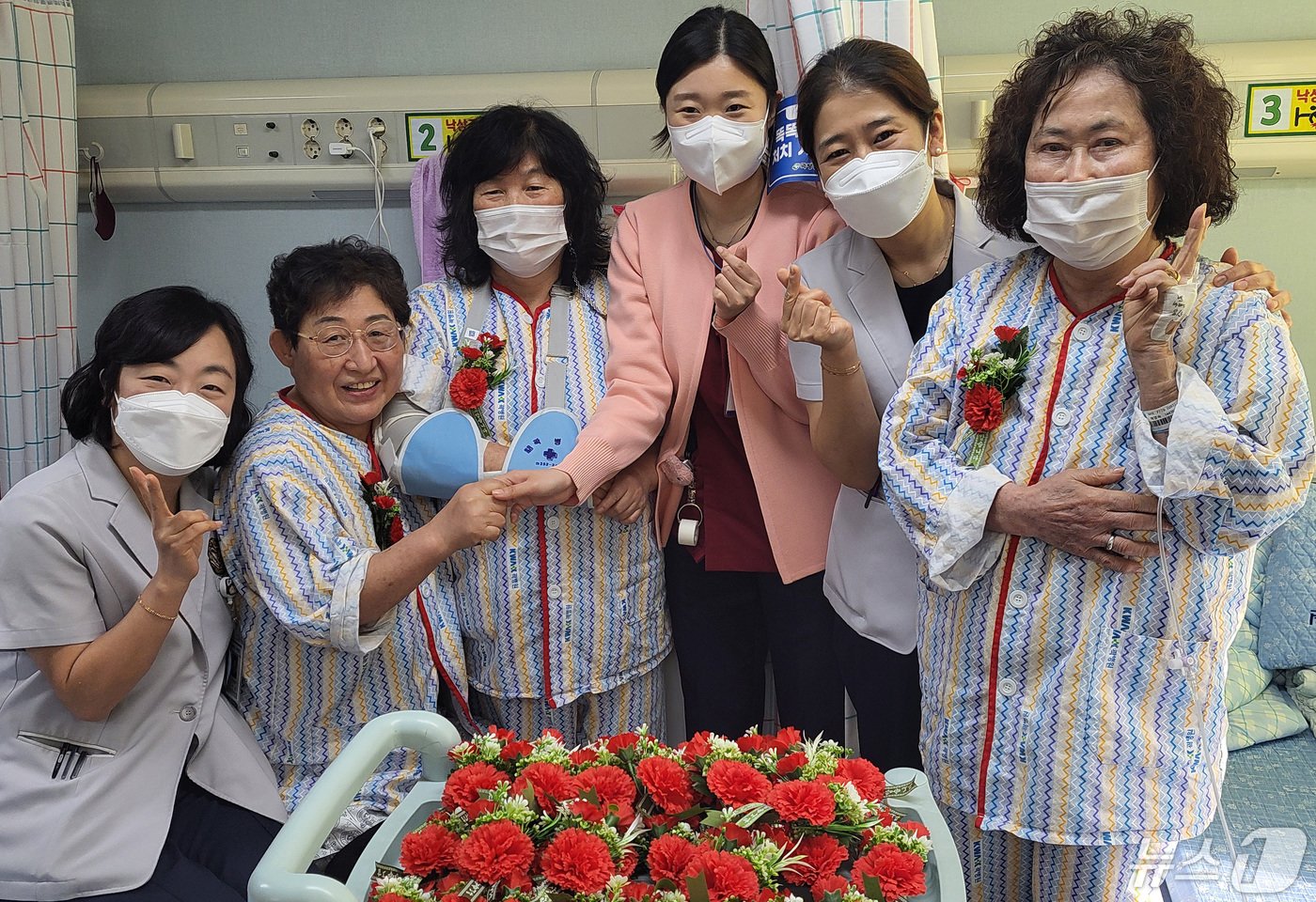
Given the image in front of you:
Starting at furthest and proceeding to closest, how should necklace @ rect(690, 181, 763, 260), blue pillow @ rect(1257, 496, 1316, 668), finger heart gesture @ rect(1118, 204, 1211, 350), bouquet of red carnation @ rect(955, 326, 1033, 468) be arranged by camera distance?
blue pillow @ rect(1257, 496, 1316, 668) → necklace @ rect(690, 181, 763, 260) → bouquet of red carnation @ rect(955, 326, 1033, 468) → finger heart gesture @ rect(1118, 204, 1211, 350)

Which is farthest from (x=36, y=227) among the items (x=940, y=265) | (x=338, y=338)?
(x=940, y=265)

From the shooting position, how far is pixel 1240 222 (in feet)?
9.16

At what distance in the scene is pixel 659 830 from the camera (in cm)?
134

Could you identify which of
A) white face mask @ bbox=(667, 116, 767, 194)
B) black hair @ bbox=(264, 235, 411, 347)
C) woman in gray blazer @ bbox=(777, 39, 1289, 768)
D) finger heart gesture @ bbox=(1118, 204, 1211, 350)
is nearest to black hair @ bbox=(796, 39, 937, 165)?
woman in gray blazer @ bbox=(777, 39, 1289, 768)

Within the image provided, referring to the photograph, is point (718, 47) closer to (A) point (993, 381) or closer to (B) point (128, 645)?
(A) point (993, 381)

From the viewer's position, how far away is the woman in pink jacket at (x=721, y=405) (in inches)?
85.7

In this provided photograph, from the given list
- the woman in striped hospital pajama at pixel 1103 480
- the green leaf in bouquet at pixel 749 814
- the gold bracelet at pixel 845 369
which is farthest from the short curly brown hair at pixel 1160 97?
the green leaf in bouquet at pixel 749 814

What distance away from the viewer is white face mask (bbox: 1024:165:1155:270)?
1590mm

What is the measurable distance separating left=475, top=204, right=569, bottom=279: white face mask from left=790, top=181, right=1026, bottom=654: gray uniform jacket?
53cm

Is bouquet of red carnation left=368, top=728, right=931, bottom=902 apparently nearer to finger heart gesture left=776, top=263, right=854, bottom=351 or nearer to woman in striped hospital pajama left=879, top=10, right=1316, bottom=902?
woman in striped hospital pajama left=879, top=10, right=1316, bottom=902

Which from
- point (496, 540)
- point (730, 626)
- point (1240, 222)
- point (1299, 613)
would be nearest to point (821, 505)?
point (730, 626)

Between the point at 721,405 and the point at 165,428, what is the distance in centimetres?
108

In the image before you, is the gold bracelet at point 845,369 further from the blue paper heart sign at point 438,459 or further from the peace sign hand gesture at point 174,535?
the peace sign hand gesture at point 174,535

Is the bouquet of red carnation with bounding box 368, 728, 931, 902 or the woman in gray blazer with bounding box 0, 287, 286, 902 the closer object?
the bouquet of red carnation with bounding box 368, 728, 931, 902
